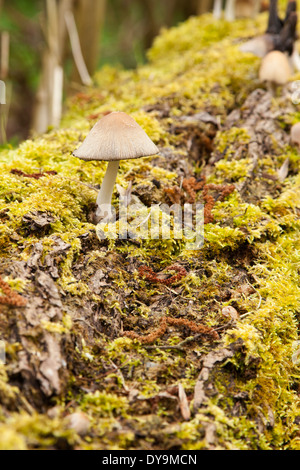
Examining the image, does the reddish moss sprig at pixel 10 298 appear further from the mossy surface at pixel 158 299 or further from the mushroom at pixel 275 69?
the mushroom at pixel 275 69

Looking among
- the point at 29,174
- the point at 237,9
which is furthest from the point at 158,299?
the point at 237,9

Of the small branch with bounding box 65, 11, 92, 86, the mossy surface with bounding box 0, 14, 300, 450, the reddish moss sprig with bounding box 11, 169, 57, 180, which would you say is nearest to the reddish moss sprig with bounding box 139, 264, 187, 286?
the mossy surface with bounding box 0, 14, 300, 450

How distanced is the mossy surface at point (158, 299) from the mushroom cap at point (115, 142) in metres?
0.50

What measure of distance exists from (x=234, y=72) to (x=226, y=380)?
3883mm

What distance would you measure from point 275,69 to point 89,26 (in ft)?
13.4

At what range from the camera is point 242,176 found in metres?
3.51

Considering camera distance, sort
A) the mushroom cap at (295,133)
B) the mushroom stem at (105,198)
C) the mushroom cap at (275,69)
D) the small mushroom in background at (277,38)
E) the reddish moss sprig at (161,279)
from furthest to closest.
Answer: the small mushroom in background at (277,38)
the mushroom cap at (275,69)
the mushroom cap at (295,133)
the mushroom stem at (105,198)
the reddish moss sprig at (161,279)

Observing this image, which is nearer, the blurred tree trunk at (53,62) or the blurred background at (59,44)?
the blurred tree trunk at (53,62)

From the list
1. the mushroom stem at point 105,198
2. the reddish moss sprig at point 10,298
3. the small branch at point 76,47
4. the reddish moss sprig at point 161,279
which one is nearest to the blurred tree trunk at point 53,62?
the small branch at point 76,47

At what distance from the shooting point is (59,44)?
6668 mm

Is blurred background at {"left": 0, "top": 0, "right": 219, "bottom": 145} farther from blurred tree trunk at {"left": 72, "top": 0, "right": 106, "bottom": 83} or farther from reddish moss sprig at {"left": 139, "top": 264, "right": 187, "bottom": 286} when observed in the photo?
reddish moss sprig at {"left": 139, "top": 264, "right": 187, "bottom": 286}

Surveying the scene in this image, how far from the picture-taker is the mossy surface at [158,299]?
6.13 ft

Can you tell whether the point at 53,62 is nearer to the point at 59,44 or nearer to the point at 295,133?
the point at 59,44

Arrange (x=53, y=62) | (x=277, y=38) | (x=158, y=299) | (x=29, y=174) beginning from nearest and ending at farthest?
(x=158, y=299), (x=29, y=174), (x=277, y=38), (x=53, y=62)
